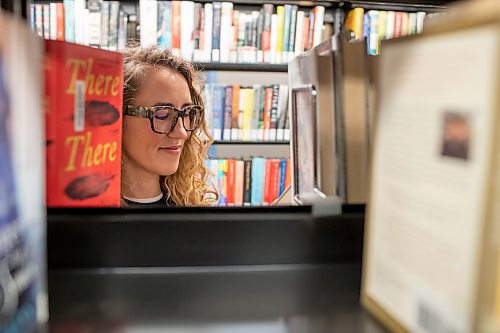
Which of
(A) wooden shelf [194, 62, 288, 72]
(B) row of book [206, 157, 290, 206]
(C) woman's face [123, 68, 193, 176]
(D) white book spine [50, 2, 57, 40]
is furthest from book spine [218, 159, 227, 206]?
(C) woman's face [123, 68, 193, 176]

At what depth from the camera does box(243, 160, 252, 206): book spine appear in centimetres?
292

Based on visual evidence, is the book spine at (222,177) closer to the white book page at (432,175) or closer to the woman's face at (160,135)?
the woman's face at (160,135)

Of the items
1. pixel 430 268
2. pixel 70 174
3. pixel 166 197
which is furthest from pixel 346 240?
pixel 166 197

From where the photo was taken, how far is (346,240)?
2.18 feet

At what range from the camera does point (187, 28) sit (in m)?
2.76

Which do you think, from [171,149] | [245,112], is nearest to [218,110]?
[245,112]

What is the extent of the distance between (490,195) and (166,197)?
109cm

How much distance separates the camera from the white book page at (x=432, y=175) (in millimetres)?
368

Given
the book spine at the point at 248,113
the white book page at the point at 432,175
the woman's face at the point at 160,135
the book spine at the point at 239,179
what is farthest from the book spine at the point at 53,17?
the white book page at the point at 432,175

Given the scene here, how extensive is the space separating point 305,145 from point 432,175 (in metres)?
0.35

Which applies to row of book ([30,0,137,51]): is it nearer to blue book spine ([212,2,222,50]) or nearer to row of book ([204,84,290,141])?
blue book spine ([212,2,222,50])

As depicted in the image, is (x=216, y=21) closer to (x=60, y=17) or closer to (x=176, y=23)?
(x=176, y=23)

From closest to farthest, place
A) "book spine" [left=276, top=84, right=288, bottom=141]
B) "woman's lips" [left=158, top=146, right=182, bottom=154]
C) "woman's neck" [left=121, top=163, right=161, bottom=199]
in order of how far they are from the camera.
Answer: "woman's neck" [left=121, top=163, right=161, bottom=199] < "woman's lips" [left=158, top=146, right=182, bottom=154] < "book spine" [left=276, top=84, right=288, bottom=141]

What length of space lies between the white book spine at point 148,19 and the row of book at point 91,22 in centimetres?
8
